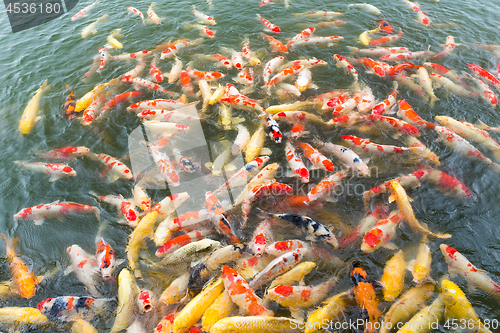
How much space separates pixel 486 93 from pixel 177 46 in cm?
926

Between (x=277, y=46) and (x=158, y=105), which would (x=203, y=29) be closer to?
(x=277, y=46)

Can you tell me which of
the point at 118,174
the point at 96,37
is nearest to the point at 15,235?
the point at 118,174

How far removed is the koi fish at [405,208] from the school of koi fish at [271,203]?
19 mm

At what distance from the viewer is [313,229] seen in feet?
16.4

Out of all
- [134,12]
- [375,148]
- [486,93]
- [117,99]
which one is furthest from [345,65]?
[134,12]

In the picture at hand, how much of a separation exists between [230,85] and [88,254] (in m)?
5.22

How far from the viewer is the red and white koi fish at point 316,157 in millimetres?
6031

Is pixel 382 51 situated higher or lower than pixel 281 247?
higher

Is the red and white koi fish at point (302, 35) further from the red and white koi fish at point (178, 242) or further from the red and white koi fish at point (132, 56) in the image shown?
the red and white koi fish at point (178, 242)

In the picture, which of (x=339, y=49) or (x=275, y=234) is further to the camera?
(x=339, y=49)

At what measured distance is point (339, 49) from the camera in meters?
9.49

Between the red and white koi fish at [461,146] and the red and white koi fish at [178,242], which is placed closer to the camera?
the red and white koi fish at [178,242]

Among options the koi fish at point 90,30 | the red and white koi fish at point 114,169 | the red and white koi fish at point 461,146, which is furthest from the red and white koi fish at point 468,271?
the koi fish at point 90,30

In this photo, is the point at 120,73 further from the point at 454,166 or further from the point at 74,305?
the point at 454,166
